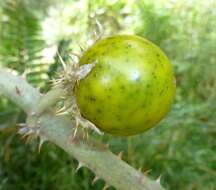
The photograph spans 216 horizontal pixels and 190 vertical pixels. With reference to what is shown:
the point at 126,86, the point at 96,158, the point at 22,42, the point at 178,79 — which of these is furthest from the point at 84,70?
the point at 178,79

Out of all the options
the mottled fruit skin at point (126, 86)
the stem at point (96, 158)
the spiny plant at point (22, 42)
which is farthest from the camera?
the spiny plant at point (22, 42)

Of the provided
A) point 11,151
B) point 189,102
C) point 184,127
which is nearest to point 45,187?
point 11,151

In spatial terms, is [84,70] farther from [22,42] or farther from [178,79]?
[178,79]

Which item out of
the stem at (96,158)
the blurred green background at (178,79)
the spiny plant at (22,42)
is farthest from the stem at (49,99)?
the spiny plant at (22,42)

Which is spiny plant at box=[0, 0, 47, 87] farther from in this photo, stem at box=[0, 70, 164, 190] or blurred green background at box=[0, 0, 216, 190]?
stem at box=[0, 70, 164, 190]

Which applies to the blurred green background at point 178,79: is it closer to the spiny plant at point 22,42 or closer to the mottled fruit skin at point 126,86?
the spiny plant at point 22,42

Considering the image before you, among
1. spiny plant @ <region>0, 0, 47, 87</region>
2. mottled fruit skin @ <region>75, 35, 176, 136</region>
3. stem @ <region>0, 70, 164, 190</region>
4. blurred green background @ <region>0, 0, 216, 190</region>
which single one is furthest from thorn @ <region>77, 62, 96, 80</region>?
spiny plant @ <region>0, 0, 47, 87</region>

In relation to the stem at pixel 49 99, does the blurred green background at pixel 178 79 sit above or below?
below
